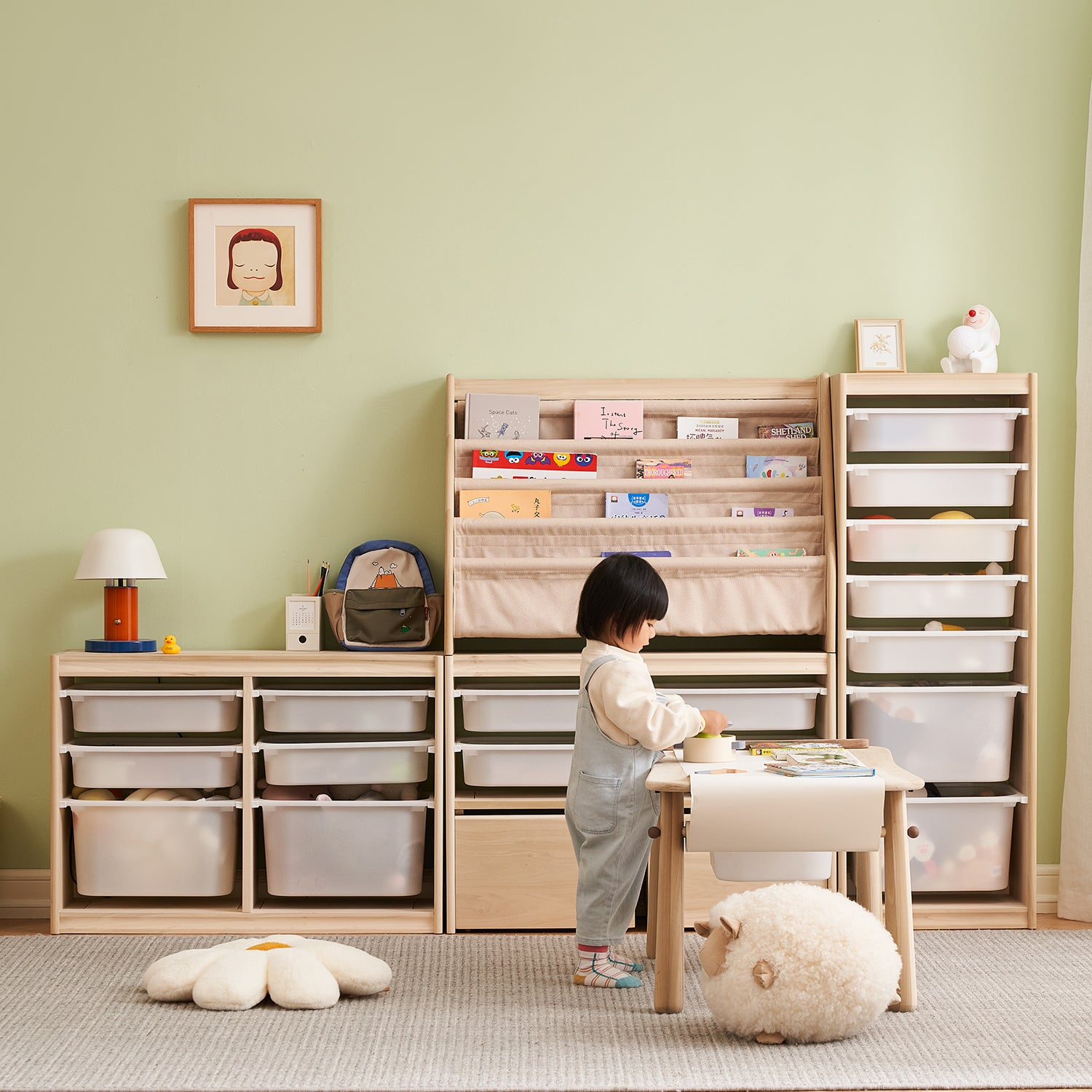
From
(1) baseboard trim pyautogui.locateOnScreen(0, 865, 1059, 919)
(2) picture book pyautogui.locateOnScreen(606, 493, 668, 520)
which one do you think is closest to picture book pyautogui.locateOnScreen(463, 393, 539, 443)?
(2) picture book pyautogui.locateOnScreen(606, 493, 668, 520)

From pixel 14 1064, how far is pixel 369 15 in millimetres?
2793

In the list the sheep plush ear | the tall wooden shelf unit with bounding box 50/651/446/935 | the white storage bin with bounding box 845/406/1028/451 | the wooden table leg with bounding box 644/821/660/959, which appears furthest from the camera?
the white storage bin with bounding box 845/406/1028/451

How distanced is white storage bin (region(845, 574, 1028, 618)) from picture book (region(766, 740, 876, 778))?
59 cm

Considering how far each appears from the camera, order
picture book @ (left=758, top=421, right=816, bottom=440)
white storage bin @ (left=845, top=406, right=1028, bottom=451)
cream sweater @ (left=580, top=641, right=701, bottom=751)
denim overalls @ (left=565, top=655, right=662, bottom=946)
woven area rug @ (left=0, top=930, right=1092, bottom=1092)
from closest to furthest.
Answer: woven area rug @ (left=0, top=930, right=1092, bottom=1092) → cream sweater @ (left=580, top=641, right=701, bottom=751) → denim overalls @ (left=565, top=655, right=662, bottom=946) → white storage bin @ (left=845, top=406, right=1028, bottom=451) → picture book @ (left=758, top=421, right=816, bottom=440)

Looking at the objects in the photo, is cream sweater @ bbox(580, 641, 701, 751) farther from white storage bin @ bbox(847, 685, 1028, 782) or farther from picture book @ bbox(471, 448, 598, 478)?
white storage bin @ bbox(847, 685, 1028, 782)

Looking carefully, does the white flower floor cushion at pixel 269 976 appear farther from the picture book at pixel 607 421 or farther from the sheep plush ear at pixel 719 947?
the picture book at pixel 607 421

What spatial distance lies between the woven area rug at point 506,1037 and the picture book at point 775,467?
1.29 meters

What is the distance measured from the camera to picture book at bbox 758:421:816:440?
302 cm

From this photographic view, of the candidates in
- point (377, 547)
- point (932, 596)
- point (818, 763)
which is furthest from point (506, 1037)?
point (932, 596)

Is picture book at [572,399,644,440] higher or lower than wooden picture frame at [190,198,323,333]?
lower

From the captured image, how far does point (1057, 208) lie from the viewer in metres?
3.14

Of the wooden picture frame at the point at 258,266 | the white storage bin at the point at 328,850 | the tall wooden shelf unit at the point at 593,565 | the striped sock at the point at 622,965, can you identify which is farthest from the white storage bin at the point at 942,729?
the wooden picture frame at the point at 258,266

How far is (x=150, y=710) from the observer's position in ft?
9.47

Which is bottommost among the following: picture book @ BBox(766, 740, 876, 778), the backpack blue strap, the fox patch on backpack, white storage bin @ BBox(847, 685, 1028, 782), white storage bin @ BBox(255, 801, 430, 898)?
white storage bin @ BBox(255, 801, 430, 898)
